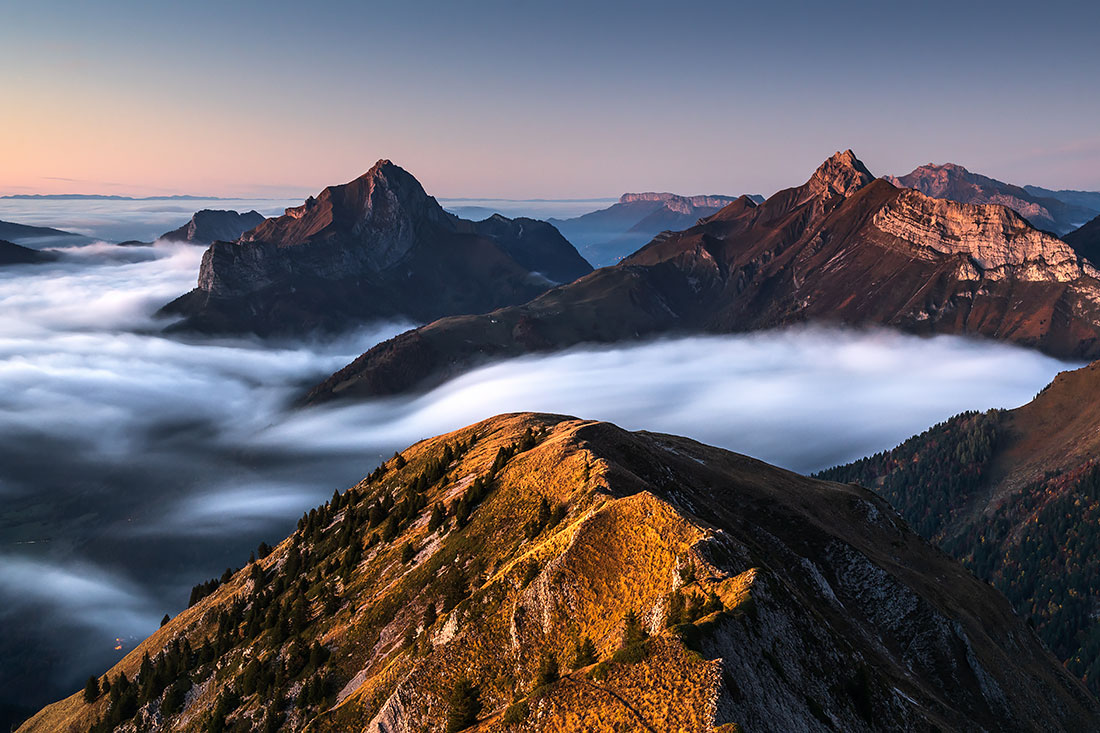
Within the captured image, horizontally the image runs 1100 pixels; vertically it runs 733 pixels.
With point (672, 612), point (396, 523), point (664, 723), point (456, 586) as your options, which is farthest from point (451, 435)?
point (664, 723)

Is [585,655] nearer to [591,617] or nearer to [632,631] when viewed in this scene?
[632,631]

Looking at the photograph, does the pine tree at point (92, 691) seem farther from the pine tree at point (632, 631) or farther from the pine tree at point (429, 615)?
the pine tree at point (632, 631)

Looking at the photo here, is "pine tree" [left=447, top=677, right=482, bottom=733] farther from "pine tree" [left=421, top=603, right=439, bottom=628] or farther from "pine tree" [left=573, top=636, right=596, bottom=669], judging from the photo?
"pine tree" [left=421, top=603, right=439, bottom=628]

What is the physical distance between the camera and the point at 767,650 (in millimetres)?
48219

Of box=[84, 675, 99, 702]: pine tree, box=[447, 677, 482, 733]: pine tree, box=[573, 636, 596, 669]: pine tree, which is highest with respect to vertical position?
box=[573, 636, 596, 669]: pine tree

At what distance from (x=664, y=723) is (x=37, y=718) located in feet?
551

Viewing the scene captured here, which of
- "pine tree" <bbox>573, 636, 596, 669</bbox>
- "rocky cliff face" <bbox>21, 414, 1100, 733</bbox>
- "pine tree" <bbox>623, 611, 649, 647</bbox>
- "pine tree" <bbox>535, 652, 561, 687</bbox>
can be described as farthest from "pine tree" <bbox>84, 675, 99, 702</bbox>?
"pine tree" <bbox>623, 611, 649, 647</bbox>

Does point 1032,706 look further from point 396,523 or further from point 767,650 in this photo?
point 396,523

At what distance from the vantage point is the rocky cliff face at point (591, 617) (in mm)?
46781

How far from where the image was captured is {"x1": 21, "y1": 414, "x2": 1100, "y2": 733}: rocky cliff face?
153ft

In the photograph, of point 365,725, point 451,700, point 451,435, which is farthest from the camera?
point 451,435

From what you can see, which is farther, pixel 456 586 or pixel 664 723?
pixel 456 586

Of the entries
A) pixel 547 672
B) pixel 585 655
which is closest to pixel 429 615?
pixel 547 672

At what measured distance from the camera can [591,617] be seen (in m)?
54.2
